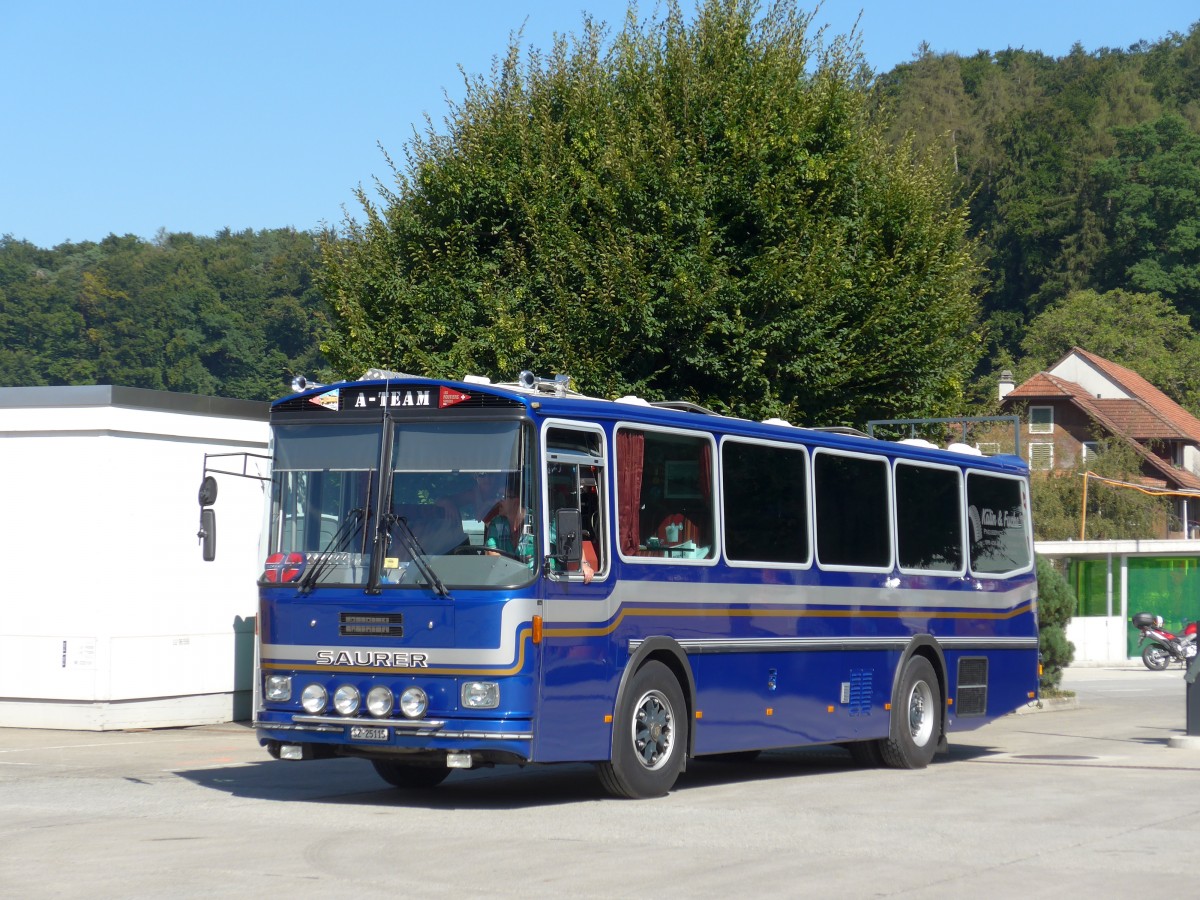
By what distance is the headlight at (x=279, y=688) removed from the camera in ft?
40.4

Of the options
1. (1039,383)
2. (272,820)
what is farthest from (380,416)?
(1039,383)

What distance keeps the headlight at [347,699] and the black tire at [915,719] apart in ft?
20.0

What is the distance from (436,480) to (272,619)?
1673 mm

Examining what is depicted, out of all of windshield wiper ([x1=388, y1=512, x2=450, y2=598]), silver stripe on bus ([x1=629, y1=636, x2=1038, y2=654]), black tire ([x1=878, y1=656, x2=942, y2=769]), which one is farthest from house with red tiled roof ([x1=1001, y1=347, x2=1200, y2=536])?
windshield wiper ([x1=388, y1=512, x2=450, y2=598])

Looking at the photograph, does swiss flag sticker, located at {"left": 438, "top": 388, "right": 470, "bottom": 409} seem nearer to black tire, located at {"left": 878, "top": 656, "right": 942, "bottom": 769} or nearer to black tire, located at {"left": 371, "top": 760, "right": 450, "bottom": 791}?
black tire, located at {"left": 371, "top": 760, "right": 450, "bottom": 791}

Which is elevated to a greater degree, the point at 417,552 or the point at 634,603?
the point at 417,552

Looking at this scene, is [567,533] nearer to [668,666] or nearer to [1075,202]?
[668,666]

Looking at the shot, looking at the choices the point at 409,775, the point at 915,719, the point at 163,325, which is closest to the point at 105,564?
the point at 409,775

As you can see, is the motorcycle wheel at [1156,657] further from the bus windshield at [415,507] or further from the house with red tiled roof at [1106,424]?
the bus windshield at [415,507]

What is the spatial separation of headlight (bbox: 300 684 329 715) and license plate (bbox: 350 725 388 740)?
0.33 m

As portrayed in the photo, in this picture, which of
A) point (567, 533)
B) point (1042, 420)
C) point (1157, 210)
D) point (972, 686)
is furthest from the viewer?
point (1157, 210)

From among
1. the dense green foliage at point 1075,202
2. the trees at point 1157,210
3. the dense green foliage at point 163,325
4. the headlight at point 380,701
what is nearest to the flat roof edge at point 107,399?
the headlight at point 380,701

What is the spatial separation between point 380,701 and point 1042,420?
6424 centimetres

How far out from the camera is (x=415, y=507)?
11.9 m
